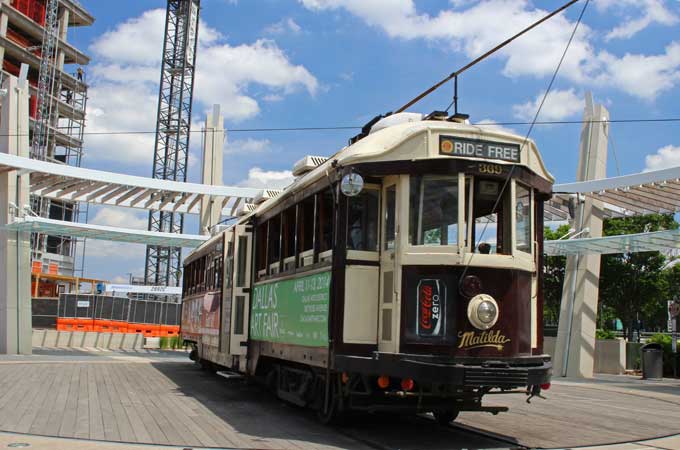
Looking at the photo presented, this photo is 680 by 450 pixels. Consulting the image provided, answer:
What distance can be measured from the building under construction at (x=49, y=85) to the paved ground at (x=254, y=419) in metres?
50.5

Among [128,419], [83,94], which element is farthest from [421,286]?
[83,94]

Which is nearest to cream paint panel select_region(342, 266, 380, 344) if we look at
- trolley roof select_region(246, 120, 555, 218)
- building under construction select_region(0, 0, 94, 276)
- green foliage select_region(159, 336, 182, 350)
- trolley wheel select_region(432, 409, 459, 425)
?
trolley roof select_region(246, 120, 555, 218)

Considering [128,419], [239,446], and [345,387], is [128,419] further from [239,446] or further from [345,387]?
[345,387]

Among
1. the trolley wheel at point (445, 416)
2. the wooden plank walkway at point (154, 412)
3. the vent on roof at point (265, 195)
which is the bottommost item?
the wooden plank walkway at point (154, 412)

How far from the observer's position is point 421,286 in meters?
7.40

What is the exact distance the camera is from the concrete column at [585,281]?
2005 cm

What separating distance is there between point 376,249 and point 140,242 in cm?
1666

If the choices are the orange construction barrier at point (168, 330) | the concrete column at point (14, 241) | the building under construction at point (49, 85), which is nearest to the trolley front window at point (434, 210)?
the concrete column at point (14, 241)

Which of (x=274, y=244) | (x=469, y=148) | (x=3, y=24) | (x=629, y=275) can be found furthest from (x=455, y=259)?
(x=3, y=24)

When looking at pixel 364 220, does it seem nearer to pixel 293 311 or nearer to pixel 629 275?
pixel 293 311

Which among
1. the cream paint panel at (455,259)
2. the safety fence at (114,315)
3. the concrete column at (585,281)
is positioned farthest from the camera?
the safety fence at (114,315)

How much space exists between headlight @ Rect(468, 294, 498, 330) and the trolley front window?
25.3 inches

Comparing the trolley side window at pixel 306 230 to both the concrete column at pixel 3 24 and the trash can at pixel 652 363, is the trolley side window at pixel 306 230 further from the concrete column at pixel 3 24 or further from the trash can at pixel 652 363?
the concrete column at pixel 3 24

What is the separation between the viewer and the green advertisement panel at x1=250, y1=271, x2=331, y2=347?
8149 mm
